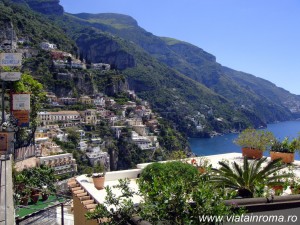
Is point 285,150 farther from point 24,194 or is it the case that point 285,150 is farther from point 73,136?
point 73,136

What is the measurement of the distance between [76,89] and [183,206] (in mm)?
78216

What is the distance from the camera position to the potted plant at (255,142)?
24.9 ft

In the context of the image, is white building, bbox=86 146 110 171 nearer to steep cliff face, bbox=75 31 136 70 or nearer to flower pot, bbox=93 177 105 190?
flower pot, bbox=93 177 105 190

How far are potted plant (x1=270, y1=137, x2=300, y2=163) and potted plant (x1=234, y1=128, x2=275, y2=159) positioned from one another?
6.4 inches

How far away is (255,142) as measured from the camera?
7754 millimetres

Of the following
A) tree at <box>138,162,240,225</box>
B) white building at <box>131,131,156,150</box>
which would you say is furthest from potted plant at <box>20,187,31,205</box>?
white building at <box>131,131,156,150</box>

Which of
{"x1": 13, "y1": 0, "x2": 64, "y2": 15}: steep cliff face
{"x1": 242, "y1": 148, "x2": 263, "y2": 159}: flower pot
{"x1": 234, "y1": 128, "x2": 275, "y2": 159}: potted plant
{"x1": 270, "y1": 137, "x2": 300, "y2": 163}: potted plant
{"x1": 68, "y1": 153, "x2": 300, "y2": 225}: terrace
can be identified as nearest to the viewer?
{"x1": 68, "y1": 153, "x2": 300, "y2": 225}: terrace

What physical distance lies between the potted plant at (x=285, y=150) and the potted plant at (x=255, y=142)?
0.16 meters

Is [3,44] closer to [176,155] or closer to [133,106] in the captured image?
[133,106]

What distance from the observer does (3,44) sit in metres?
68.3

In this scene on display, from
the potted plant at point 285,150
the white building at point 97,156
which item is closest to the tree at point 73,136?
the white building at point 97,156

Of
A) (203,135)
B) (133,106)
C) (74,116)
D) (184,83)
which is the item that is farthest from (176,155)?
(184,83)

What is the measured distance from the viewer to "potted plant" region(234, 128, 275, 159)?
24.9ft

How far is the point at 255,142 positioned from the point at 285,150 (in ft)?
2.32
